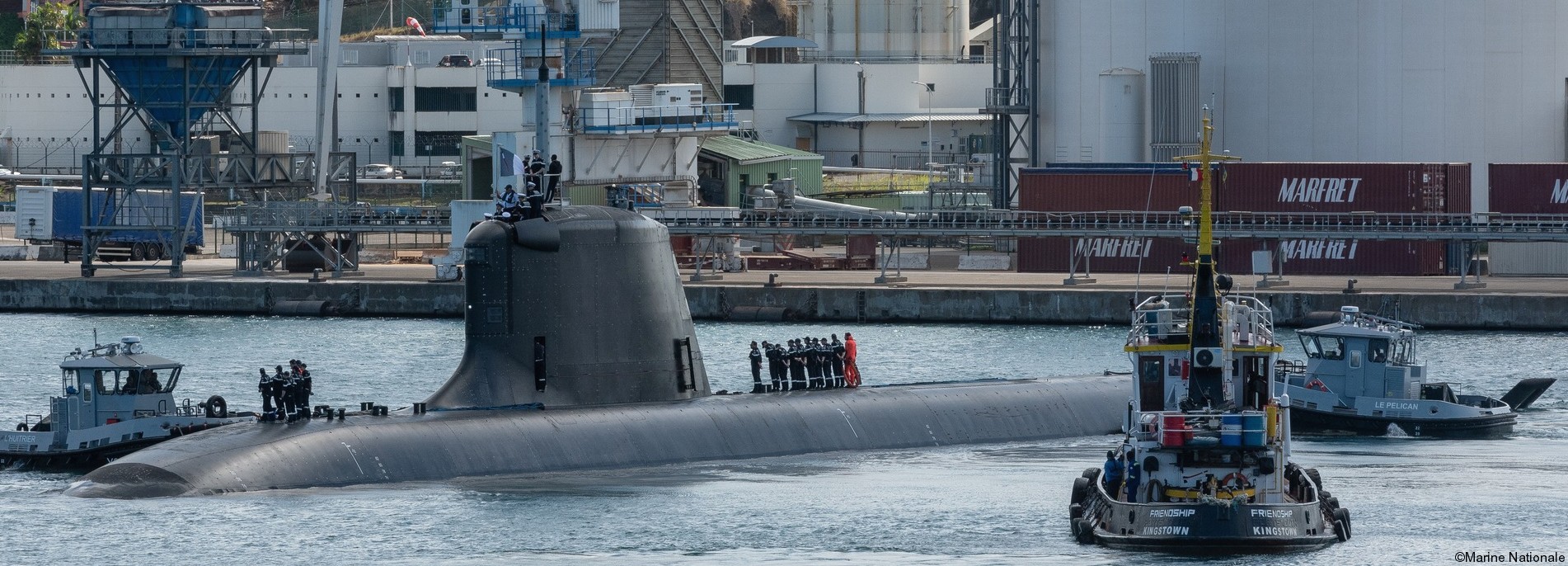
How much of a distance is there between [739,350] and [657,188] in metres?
18.5

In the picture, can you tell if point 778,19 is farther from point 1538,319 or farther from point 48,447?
point 48,447

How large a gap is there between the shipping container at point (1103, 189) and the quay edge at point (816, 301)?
18.8 ft

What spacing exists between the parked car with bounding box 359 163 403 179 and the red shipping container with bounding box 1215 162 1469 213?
41919 millimetres

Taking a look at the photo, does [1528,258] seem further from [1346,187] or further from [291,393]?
[291,393]

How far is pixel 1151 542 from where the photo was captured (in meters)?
24.8

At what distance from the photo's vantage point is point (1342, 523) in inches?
1025

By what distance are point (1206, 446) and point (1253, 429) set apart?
57 cm

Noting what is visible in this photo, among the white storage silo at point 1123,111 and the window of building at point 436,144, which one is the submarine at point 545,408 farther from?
the window of building at point 436,144

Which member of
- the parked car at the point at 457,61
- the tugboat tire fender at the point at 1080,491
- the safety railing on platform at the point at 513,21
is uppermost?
the parked car at the point at 457,61

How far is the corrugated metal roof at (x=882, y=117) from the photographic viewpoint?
3802 inches

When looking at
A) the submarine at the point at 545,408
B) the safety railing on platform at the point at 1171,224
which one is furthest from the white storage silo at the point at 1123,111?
the submarine at the point at 545,408

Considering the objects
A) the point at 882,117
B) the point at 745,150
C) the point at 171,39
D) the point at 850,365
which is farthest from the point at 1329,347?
the point at 882,117

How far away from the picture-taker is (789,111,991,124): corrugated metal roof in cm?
9656

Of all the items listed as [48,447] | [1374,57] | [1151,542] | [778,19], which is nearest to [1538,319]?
[1374,57]
